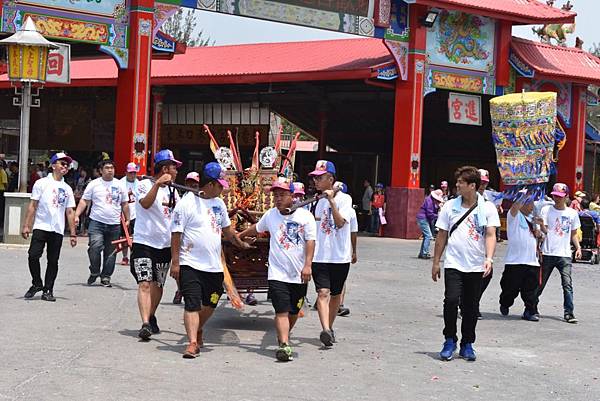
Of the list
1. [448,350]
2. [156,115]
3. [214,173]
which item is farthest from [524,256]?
[156,115]

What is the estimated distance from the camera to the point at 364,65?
2625 centimetres

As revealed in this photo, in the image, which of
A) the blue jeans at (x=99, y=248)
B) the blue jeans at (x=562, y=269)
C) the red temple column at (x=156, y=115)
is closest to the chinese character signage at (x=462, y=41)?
the red temple column at (x=156, y=115)

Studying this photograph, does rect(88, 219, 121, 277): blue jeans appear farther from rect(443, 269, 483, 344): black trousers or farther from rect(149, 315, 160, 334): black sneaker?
rect(443, 269, 483, 344): black trousers

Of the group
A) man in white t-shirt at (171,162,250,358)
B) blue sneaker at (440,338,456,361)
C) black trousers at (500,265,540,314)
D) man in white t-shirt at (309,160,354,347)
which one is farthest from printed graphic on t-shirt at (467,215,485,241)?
black trousers at (500,265,540,314)

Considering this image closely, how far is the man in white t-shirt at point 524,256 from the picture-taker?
39.5 feet

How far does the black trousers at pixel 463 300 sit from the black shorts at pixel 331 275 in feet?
3.98

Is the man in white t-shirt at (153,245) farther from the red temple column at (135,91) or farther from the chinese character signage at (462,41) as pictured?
the chinese character signage at (462,41)

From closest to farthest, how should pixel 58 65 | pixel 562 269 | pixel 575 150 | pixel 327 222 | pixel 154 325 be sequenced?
pixel 154 325
pixel 327 222
pixel 562 269
pixel 58 65
pixel 575 150

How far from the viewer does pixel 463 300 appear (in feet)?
29.7

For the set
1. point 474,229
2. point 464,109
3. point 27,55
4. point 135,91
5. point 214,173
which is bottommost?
point 474,229

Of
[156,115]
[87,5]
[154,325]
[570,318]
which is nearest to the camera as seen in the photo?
[154,325]

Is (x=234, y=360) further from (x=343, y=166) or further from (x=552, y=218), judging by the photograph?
(x=343, y=166)

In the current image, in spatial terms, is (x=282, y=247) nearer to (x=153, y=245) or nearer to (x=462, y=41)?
(x=153, y=245)

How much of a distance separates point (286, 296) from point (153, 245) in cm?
153
